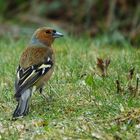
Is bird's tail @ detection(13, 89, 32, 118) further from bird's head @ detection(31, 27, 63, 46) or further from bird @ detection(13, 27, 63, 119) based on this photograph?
bird's head @ detection(31, 27, 63, 46)

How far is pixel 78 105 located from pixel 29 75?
67 centimetres

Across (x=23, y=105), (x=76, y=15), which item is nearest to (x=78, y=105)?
(x=23, y=105)

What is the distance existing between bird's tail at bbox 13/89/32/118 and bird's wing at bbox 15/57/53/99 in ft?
0.22

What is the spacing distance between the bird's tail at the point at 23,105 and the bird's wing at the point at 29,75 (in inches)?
2.6

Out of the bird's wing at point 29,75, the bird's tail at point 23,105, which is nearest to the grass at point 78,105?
the bird's tail at point 23,105

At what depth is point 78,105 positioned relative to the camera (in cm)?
686

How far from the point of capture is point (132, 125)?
6141mm

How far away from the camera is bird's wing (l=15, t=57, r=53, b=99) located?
691cm

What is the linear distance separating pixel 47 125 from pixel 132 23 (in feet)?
27.3

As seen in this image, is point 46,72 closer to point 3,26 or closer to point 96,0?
point 3,26

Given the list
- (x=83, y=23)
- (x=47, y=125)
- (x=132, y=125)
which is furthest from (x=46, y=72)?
(x=83, y=23)

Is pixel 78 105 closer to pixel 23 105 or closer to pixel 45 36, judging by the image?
pixel 23 105

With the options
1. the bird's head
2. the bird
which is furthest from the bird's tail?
the bird's head

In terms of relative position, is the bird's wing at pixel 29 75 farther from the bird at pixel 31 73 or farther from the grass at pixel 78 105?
the grass at pixel 78 105
